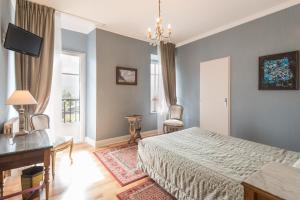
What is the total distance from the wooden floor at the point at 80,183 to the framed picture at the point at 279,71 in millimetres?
2801

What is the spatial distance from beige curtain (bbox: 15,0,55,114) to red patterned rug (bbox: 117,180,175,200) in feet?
6.71

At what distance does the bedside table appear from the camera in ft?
2.73

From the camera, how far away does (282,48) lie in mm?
2754

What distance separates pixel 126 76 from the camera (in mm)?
3967

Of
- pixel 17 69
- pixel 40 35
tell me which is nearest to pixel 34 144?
pixel 17 69

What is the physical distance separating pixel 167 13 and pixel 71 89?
2.76 m

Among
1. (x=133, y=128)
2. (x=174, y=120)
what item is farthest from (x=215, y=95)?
(x=133, y=128)

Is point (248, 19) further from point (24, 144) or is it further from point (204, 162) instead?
point (24, 144)

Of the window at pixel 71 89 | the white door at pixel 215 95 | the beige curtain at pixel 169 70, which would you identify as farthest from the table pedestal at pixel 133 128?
the white door at pixel 215 95

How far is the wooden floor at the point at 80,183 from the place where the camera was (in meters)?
1.91

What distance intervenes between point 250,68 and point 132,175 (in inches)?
118

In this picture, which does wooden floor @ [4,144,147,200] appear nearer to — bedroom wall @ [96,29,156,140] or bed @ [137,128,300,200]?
bed @ [137,128,300,200]

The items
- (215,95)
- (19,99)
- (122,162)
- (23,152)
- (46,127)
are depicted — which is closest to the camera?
(23,152)

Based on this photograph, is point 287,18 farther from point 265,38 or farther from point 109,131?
point 109,131
